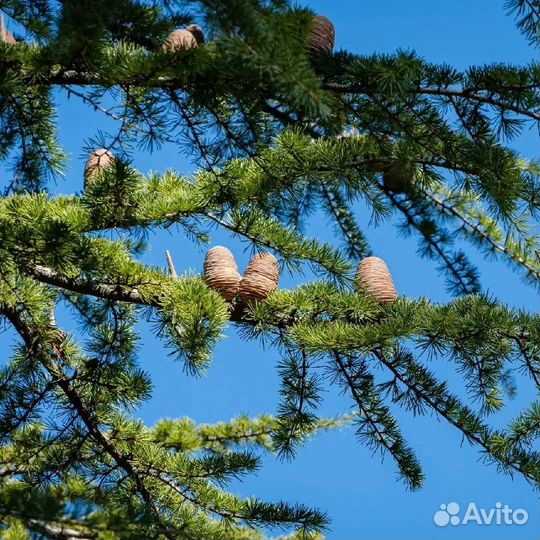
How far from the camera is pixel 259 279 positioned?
2279 millimetres

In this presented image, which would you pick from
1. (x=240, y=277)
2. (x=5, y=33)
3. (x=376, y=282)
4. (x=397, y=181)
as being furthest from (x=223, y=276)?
(x=5, y=33)

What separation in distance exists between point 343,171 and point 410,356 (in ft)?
1.65

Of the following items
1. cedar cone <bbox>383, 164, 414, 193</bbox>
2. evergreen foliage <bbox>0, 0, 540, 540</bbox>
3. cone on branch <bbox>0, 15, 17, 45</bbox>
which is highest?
cedar cone <bbox>383, 164, 414, 193</bbox>

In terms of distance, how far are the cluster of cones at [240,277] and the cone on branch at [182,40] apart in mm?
524

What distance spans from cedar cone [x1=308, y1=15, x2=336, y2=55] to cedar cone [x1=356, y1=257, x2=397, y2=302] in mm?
557

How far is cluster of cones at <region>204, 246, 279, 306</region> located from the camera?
7.48 feet

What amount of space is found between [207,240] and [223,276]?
10 centimetres

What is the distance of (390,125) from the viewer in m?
1.89

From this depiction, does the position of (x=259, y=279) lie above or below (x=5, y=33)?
below

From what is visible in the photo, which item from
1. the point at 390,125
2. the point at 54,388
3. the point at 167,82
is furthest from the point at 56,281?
the point at 390,125

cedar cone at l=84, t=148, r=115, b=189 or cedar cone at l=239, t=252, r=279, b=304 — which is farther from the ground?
cedar cone at l=84, t=148, r=115, b=189

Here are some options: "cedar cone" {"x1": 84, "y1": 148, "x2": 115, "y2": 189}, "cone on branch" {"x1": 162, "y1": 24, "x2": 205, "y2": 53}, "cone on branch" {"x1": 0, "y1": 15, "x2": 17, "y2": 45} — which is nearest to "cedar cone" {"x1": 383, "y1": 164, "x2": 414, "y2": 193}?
"cone on branch" {"x1": 162, "y1": 24, "x2": 205, "y2": 53}

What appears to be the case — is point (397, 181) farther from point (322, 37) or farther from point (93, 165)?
point (93, 165)

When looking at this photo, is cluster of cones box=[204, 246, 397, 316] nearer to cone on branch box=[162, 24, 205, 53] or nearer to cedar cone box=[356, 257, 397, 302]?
cedar cone box=[356, 257, 397, 302]
